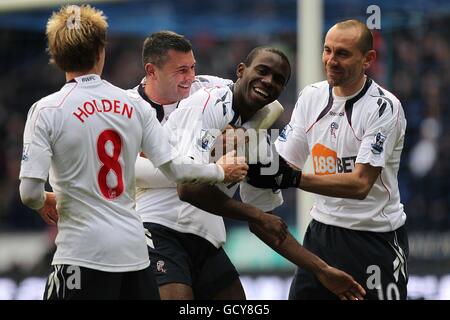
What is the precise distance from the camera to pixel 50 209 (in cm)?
492

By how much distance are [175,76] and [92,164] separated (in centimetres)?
133

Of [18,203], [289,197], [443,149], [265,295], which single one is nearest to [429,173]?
→ [443,149]

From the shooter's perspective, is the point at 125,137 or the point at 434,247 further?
the point at 434,247

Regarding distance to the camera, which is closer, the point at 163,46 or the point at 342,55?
the point at 342,55

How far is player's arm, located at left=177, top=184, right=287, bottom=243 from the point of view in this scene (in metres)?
5.18

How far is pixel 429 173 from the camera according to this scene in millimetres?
12617

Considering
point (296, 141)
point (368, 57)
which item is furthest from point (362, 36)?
point (296, 141)

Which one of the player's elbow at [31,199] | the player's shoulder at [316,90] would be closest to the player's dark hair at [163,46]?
the player's shoulder at [316,90]

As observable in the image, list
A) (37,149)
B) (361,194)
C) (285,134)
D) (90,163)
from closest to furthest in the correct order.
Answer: (37,149)
(90,163)
(361,194)
(285,134)

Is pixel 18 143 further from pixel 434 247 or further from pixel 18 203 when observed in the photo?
pixel 434 247

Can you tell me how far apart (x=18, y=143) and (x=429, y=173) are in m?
5.41

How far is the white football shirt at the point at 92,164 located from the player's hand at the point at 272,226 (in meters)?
0.75

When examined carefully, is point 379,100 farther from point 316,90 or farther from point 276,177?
point 276,177
